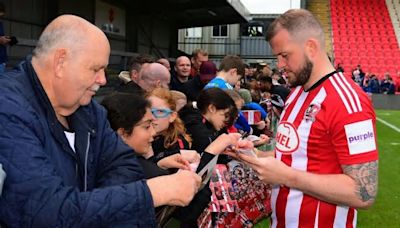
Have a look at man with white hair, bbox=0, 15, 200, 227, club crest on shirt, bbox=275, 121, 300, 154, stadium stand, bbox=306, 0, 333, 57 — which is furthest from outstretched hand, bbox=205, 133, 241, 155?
stadium stand, bbox=306, 0, 333, 57

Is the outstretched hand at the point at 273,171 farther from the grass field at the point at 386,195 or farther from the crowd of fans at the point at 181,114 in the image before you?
the grass field at the point at 386,195

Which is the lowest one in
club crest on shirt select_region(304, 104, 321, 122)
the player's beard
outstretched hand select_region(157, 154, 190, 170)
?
outstretched hand select_region(157, 154, 190, 170)

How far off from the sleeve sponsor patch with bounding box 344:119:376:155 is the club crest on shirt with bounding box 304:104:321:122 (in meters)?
0.19

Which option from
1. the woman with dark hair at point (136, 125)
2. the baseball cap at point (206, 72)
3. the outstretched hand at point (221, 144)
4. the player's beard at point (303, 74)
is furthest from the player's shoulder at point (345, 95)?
the baseball cap at point (206, 72)

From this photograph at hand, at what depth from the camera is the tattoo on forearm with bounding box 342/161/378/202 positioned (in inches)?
88.1

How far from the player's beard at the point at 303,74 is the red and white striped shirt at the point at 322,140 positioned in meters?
0.06

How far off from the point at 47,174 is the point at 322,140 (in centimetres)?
135

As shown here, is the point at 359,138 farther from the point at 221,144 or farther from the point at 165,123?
the point at 165,123

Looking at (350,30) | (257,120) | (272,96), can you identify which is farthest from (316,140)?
(350,30)

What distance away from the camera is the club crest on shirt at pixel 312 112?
238cm

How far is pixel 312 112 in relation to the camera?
2402 millimetres

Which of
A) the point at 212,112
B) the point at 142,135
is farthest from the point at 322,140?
the point at 212,112

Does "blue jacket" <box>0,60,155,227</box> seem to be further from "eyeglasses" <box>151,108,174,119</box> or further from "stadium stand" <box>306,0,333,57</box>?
"stadium stand" <box>306,0,333,57</box>

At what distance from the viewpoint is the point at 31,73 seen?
166cm
